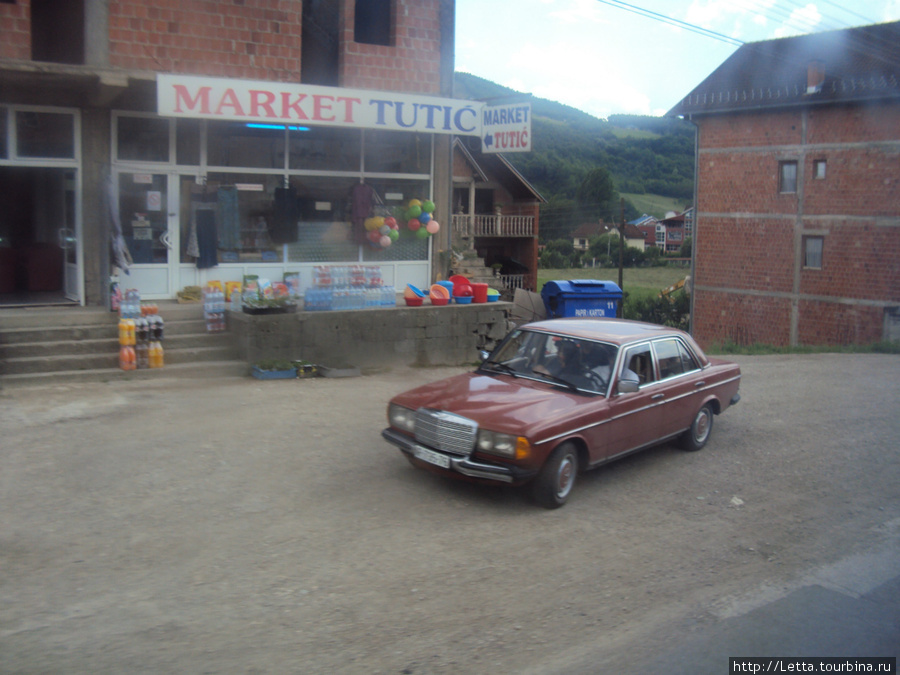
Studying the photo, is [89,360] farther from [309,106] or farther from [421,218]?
[421,218]

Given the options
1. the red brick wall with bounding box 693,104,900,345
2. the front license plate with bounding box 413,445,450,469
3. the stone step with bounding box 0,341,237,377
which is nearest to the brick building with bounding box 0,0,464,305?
the stone step with bounding box 0,341,237,377

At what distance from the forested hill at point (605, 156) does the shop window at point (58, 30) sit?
6447 cm

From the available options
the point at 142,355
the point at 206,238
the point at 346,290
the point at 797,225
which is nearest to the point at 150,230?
the point at 206,238

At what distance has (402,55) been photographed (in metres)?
14.7

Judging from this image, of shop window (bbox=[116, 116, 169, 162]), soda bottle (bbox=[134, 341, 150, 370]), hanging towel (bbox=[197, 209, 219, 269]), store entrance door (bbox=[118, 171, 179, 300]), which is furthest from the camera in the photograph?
hanging towel (bbox=[197, 209, 219, 269])

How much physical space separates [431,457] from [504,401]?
79 cm

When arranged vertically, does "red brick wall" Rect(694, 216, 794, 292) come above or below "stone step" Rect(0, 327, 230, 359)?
above

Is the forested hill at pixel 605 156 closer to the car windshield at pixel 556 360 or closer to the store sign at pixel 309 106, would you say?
the store sign at pixel 309 106

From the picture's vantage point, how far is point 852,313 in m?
27.8

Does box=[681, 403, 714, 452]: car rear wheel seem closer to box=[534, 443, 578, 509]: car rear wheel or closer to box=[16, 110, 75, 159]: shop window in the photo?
box=[534, 443, 578, 509]: car rear wheel

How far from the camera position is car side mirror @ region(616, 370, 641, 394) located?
23.3 ft

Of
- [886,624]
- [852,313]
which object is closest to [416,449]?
[886,624]

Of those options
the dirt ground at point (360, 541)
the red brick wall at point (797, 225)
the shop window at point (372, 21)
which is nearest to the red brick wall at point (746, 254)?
the red brick wall at point (797, 225)

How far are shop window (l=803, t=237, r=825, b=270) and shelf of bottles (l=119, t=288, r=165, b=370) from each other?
2498 centimetres
